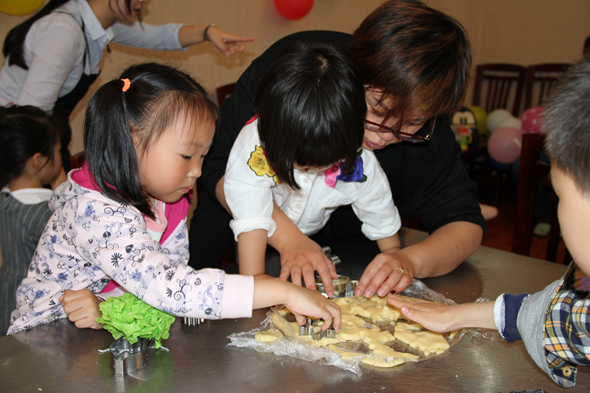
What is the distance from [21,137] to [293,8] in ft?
6.85

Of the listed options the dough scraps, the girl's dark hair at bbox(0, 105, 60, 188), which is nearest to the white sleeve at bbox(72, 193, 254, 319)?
the dough scraps

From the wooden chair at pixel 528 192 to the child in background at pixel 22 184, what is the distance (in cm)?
149

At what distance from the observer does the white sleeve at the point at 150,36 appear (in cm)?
222

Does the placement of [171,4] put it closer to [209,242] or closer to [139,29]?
[139,29]

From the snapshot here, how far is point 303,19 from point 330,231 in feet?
8.33

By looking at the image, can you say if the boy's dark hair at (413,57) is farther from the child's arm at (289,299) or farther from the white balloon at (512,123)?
the white balloon at (512,123)

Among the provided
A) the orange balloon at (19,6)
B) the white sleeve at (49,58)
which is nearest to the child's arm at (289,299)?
the white sleeve at (49,58)

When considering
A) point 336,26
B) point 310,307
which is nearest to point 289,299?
point 310,307

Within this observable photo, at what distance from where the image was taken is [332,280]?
3.36ft

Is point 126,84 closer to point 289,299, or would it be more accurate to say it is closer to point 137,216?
point 137,216

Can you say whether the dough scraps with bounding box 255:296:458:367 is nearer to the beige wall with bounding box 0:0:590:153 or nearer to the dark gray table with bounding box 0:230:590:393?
the dark gray table with bounding box 0:230:590:393

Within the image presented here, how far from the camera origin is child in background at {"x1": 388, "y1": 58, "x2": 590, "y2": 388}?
516 millimetres

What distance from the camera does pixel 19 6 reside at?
203cm

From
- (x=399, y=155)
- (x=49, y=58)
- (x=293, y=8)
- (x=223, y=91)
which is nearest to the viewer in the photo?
(x=399, y=155)
